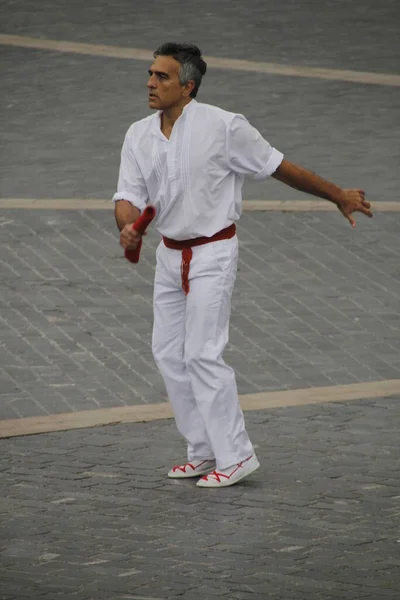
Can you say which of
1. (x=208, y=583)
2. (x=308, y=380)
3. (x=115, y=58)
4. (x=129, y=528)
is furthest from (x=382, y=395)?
(x=115, y=58)

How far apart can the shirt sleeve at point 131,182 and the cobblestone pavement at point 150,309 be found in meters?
1.92

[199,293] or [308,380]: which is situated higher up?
[199,293]

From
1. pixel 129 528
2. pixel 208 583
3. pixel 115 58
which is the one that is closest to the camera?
pixel 208 583

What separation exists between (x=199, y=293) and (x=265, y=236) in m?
4.96

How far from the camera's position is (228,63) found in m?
18.8

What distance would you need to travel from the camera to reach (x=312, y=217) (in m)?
13.3

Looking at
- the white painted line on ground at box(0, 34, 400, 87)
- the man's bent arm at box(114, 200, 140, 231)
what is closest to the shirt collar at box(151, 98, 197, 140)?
the man's bent arm at box(114, 200, 140, 231)

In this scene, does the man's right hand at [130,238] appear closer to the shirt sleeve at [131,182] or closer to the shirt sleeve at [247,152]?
the shirt sleeve at [131,182]

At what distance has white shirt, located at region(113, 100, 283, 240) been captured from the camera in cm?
784

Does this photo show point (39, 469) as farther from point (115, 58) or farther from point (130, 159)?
point (115, 58)

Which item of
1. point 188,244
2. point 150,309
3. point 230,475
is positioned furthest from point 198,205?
point 150,309

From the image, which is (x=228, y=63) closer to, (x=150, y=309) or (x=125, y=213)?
(x=150, y=309)

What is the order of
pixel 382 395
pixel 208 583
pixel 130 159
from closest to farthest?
1. pixel 208 583
2. pixel 130 159
3. pixel 382 395

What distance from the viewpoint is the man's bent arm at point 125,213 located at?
779 cm
